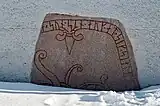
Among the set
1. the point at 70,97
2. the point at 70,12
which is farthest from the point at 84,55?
the point at 70,97

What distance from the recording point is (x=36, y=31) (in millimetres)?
5164

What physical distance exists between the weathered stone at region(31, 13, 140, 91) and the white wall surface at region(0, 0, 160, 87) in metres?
0.10

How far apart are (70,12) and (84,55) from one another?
2.02ft

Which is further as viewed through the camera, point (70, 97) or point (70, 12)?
point (70, 12)

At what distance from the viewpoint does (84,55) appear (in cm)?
516

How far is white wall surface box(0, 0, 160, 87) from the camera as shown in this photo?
5.05 metres

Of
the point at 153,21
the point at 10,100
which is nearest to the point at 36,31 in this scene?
the point at 10,100

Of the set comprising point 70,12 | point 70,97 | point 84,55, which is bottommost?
point 70,97

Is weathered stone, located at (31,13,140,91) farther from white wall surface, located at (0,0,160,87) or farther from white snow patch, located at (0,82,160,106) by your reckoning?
white snow patch, located at (0,82,160,106)

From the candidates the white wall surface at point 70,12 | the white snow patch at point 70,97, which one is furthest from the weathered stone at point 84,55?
the white snow patch at point 70,97

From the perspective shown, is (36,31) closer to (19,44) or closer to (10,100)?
(19,44)

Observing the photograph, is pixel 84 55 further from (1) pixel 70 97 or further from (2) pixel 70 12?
(1) pixel 70 97

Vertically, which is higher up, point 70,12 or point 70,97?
point 70,12

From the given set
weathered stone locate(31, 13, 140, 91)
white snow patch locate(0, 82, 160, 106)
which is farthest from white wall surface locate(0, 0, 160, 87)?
white snow patch locate(0, 82, 160, 106)
